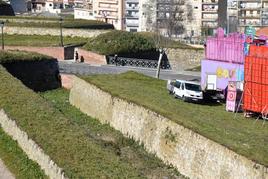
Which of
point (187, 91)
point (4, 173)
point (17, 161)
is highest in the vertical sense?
point (187, 91)

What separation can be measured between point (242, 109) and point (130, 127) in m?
4.10

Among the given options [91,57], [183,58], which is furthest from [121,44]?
[183,58]

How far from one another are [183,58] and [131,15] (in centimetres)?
6307

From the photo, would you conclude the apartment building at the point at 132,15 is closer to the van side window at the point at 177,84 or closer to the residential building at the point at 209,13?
the residential building at the point at 209,13

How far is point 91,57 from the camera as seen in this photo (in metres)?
49.2

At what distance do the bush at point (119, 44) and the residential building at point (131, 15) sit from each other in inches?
2290

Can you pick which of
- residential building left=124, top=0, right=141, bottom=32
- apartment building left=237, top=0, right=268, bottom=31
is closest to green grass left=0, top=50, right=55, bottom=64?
apartment building left=237, top=0, right=268, bottom=31

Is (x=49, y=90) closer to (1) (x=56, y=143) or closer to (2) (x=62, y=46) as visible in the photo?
(2) (x=62, y=46)

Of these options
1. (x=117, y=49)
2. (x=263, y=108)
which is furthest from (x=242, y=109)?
(x=117, y=49)

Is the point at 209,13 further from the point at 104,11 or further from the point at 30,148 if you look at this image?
the point at 30,148

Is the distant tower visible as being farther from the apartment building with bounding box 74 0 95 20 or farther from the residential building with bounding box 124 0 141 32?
the residential building with bounding box 124 0 141 32

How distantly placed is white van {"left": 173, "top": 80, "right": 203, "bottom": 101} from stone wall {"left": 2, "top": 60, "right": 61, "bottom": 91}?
13.3m

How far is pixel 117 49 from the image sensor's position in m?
50.1

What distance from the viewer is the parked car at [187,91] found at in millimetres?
26656
